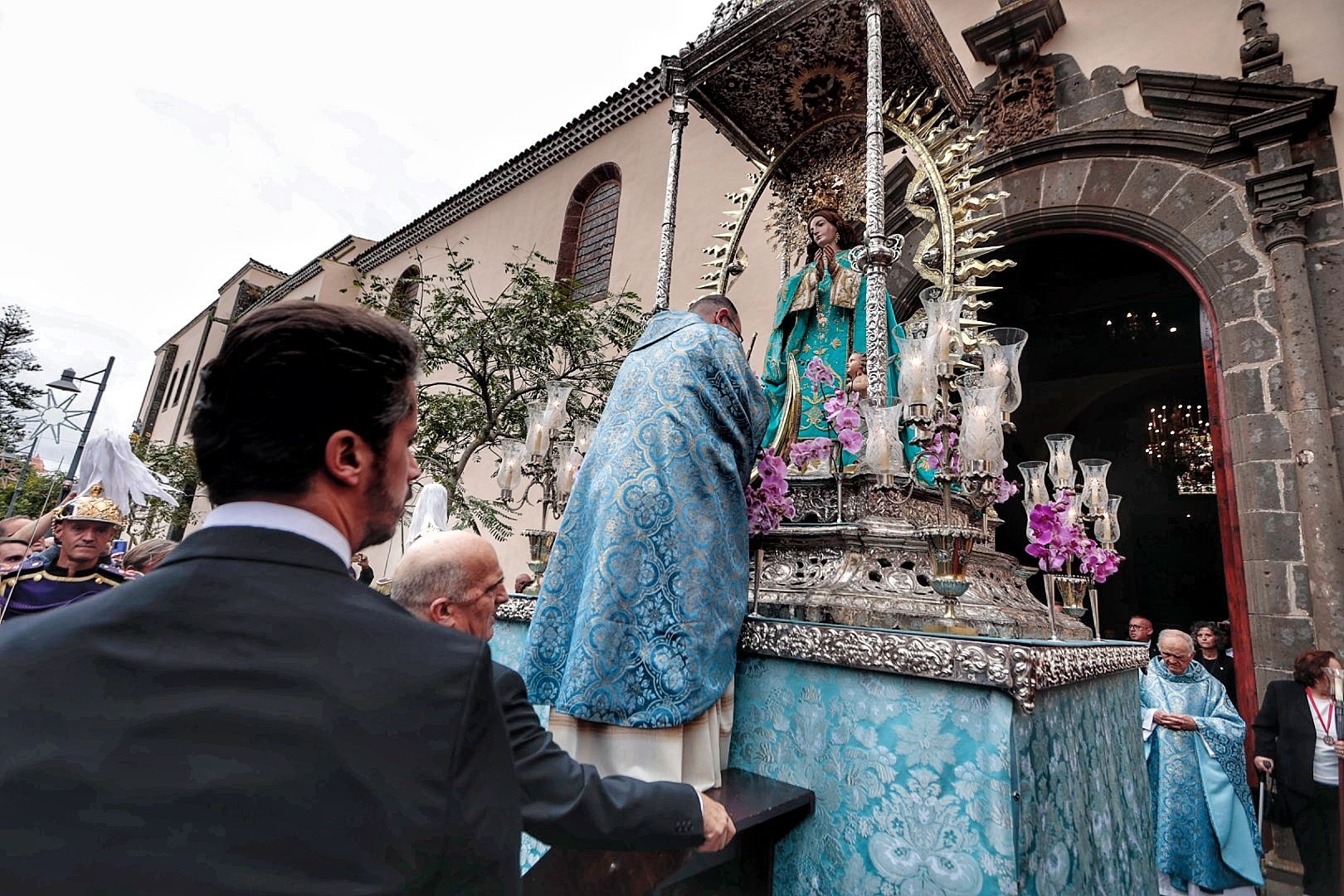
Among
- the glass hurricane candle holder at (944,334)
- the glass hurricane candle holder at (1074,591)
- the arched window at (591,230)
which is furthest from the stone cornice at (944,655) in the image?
the arched window at (591,230)

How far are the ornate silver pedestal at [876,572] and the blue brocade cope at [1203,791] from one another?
7.69ft

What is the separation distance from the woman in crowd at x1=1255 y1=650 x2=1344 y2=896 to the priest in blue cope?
12.4ft

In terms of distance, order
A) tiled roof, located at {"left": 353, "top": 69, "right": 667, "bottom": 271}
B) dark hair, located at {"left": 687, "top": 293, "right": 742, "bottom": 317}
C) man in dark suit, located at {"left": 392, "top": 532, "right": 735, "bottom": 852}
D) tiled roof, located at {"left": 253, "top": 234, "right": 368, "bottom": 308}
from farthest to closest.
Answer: tiled roof, located at {"left": 253, "top": 234, "right": 368, "bottom": 308} → tiled roof, located at {"left": 353, "top": 69, "right": 667, "bottom": 271} → dark hair, located at {"left": 687, "top": 293, "right": 742, "bottom": 317} → man in dark suit, located at {"left": 392, "top": 532, "right": 735, "bottom": 852}

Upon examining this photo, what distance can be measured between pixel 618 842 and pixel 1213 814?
444 cm

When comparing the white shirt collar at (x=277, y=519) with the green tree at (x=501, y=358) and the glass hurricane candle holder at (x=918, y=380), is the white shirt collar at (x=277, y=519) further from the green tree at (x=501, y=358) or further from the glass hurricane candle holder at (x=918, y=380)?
the green tree at (x=501, y=358)

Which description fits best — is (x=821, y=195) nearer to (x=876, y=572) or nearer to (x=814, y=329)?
(x=814, y=329)

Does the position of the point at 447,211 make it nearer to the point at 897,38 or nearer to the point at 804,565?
the point at 897,38

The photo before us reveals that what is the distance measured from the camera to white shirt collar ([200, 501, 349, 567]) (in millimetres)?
765

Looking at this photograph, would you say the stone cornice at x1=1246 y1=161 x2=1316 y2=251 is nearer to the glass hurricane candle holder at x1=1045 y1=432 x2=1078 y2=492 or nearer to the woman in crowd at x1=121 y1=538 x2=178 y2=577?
the glass hurricane candle holder at x1=1045 y1=432 x2=1078 y2=492

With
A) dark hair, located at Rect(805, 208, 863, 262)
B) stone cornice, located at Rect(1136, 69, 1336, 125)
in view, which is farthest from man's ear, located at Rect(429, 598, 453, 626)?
stone cornice, located at Rect(1136, 69, 1336, 125)

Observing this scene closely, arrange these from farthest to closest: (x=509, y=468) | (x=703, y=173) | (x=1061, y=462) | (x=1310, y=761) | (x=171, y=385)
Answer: (x=171, y=385)
(x=703, y=173)
(x=1310, y=761)
(x=509, y=468)
(x=1061, y=462)

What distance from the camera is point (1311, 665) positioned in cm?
364

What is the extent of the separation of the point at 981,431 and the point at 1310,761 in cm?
352

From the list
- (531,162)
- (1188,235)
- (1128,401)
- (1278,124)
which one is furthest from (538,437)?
A: (1128,401)
